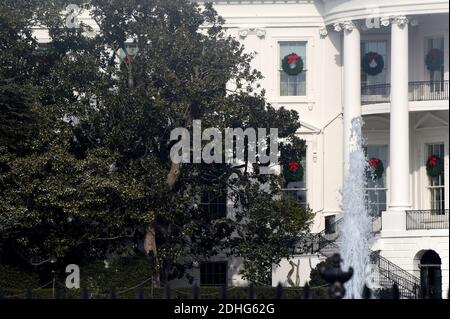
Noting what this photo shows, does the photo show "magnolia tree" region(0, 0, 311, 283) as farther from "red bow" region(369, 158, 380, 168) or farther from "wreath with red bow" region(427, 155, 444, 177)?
"wreath with red bow" region(427, 155, 444, 177)

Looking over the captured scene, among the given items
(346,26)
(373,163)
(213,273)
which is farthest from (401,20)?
(213,273)

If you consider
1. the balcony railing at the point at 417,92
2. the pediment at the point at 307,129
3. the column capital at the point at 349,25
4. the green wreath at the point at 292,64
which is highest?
the column capital at the point at 349,25

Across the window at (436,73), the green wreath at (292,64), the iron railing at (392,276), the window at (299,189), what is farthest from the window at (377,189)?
the iron railing at (392,276)

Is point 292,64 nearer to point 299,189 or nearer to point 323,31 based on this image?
point 323,31

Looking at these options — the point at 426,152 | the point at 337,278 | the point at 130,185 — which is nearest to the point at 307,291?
the point at 337,278

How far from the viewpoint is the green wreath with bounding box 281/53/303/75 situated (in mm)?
64062

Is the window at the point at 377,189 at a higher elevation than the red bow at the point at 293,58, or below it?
below

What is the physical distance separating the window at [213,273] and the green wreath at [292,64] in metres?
7.35

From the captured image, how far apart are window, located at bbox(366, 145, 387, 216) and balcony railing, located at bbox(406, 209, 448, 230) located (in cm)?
240

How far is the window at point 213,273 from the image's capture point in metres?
63.0

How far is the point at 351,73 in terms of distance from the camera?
62.3 meters

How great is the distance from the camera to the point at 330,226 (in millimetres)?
62469

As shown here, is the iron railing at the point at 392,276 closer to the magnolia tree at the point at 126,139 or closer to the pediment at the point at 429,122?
the magnolia tree at the point at 126,139

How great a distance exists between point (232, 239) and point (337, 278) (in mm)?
24884
